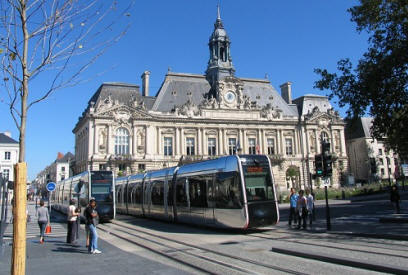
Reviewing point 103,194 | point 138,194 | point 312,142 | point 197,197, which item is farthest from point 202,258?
point 312,142

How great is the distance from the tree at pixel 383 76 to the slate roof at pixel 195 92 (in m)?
40.9

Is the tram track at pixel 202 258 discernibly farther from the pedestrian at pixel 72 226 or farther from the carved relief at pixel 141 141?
the carved relief at pixel 141 141

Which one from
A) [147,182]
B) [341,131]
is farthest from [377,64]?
[341,131]

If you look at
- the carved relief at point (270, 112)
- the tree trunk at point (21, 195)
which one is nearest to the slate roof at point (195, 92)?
the carved relief at point (270, 112)

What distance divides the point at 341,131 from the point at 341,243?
57.8 meters

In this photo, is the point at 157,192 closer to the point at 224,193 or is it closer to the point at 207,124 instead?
the point at 224,193

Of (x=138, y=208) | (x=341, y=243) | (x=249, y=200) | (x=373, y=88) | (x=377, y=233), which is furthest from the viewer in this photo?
(x=138, y=208)

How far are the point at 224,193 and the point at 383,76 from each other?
9043mm

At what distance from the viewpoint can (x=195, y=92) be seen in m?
59.8

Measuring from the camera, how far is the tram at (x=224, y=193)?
47.9 feet

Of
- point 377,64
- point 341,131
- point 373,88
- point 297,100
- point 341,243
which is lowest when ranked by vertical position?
point 341,243

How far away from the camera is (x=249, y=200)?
1455 centimetres

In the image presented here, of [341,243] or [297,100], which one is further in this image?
[297,100]

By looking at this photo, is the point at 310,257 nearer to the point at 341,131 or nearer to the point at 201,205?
the point at 201,205
